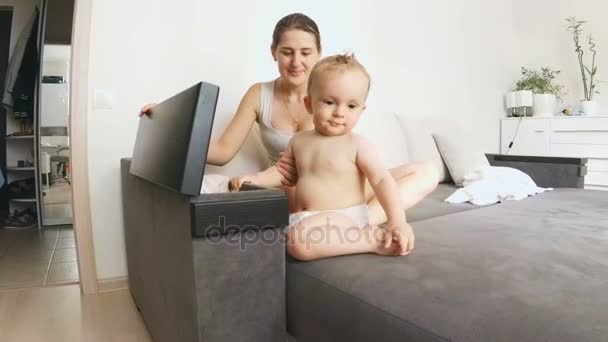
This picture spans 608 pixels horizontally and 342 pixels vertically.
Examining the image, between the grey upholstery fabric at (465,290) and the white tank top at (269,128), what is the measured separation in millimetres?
663

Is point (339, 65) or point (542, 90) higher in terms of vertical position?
point (542, 90)

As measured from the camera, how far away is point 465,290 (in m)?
0.76

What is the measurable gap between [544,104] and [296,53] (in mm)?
2689

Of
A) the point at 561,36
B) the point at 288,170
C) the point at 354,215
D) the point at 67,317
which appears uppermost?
the point at 561,36

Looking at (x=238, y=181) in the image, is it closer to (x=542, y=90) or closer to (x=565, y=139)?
(x=565, y=139)

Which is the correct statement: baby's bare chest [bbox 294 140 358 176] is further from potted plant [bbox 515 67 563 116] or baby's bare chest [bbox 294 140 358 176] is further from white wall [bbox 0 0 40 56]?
white wall [bbox 0 0 40 56]

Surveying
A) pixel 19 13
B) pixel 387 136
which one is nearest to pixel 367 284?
pixel 387 136

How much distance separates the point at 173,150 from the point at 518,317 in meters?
0.73

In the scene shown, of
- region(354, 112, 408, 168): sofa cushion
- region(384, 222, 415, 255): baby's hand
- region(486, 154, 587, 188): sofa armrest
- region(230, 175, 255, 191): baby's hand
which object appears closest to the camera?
region(384, 222, 415, 255): baby's hand

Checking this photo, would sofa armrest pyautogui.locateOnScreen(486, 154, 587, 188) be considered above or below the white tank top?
below

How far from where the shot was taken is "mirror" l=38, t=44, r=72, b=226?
3924 millimetres

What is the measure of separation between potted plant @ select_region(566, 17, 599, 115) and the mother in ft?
8.43

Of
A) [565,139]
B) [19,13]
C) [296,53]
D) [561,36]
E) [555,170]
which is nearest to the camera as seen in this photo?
[296,53]

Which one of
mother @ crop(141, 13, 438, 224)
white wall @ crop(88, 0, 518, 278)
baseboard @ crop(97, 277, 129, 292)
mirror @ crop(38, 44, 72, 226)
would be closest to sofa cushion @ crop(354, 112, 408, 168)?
white wall @ crop(88, 0, 518, 278)
